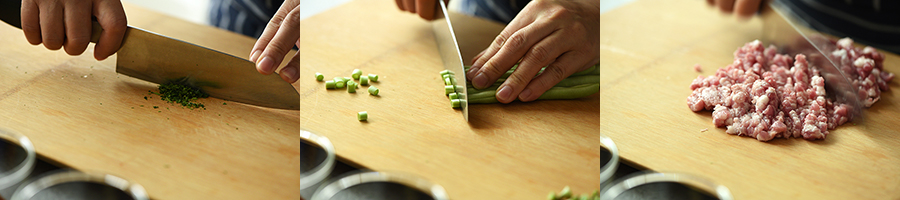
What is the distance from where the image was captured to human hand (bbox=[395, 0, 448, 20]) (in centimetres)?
191

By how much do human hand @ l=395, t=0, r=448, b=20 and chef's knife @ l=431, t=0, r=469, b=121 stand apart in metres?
0.03

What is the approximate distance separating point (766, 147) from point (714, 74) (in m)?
0.43

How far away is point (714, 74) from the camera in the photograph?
1720 mm

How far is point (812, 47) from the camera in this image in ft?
5.26

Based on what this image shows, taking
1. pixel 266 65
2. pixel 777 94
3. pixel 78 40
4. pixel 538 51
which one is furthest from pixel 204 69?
pixel 777 94

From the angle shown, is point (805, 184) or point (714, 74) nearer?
point (805, 184)

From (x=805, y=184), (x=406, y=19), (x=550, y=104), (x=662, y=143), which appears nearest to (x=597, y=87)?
(x=550, y=104)

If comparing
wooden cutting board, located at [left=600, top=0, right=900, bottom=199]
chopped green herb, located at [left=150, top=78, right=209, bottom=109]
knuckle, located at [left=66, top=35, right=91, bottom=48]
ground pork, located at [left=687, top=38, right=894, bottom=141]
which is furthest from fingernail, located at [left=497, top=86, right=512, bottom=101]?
knuckle, located at [left=66, top=35, right=91, bottom=48]

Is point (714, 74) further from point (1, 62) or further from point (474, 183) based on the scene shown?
point (1, 62)

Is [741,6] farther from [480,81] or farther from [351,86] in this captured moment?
[351,86]

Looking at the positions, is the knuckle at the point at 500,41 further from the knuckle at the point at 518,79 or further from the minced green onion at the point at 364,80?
the minced green onion at the point at 364,80

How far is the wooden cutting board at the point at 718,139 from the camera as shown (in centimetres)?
123

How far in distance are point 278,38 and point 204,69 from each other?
23 cm

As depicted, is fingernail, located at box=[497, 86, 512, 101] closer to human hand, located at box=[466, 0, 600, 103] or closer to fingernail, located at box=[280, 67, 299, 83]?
human hand, located at box=[466, 0, 600, 103]
